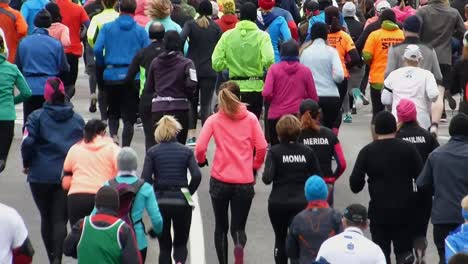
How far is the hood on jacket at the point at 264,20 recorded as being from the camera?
2327cm

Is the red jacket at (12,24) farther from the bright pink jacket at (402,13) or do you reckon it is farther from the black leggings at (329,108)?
the bright pink jacket at (402,13)

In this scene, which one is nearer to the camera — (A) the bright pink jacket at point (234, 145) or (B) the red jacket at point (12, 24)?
(A) the bright pink jacket at point (234, 145)

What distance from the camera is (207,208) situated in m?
20.1

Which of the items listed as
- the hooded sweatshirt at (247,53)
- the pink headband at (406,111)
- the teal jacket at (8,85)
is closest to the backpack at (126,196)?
the pink headband at (406,111)

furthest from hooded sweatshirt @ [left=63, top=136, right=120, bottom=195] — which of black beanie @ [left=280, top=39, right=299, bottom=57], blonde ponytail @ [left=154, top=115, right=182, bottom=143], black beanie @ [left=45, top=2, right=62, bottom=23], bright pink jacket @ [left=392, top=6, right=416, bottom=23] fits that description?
bright pink jacket @ [left=392, top=6, right=416, bottom=23]

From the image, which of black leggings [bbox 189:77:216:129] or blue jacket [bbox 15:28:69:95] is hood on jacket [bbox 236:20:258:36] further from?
blue jacket [bbox 15:28:69:95]

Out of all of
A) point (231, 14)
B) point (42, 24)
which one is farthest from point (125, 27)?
point (231, 14)

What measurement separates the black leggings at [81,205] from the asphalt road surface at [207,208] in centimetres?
172

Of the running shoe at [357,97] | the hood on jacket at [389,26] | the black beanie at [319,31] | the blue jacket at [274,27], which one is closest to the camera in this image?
the black beanie at [319,31]

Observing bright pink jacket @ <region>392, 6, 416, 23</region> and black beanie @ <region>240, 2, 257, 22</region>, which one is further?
bright pink jacket @ <region>392, 6, 416, 23</region>

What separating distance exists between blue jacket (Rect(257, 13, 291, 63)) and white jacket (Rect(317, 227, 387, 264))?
34.3 ft

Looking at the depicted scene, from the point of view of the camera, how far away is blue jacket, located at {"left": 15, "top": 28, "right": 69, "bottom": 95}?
21.3 metres

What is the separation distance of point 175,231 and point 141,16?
28.4ft

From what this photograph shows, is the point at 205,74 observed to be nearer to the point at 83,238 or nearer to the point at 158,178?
the point at 158,178
